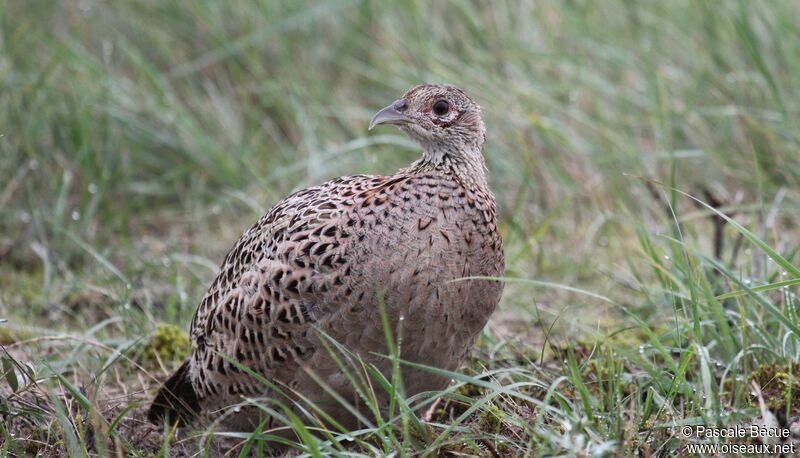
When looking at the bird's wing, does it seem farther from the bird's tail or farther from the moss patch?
the moss patch

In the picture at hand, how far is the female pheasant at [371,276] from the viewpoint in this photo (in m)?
3.13

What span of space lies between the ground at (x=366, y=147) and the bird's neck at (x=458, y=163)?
0.67m

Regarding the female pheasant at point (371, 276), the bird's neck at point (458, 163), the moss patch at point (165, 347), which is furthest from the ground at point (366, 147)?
the bird's neck at point (458, 163)

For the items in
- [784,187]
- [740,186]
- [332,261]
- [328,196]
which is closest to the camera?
[332,261]

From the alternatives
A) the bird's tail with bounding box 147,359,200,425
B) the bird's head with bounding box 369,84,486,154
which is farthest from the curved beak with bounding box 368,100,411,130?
the bird's tail with bounding box 147,359,200,425

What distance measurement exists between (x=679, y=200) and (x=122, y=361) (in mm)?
2883

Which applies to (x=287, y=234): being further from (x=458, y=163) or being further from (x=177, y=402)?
(x=177, y=402)

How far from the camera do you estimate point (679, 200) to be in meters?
5.42

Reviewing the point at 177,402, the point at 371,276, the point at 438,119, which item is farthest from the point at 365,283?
the point at 177,402

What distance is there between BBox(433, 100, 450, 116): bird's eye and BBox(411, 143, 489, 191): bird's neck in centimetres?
12

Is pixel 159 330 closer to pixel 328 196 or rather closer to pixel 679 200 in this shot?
pixel 328 196

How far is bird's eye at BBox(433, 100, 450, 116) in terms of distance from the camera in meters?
3.52

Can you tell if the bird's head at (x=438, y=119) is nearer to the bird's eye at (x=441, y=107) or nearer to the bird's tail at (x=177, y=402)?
the bird's eye at (x=441, y=107)

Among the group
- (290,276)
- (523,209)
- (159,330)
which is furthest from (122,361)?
(523,209)
